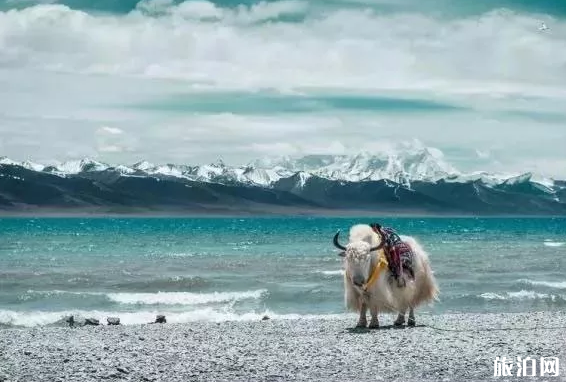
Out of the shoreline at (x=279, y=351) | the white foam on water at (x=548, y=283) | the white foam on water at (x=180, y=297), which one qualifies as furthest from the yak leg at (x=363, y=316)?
the white foam on water at (x=548, y=283)

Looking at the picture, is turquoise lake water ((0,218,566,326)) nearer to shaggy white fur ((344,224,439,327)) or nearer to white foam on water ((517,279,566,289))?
white foam on water ((517,279,566,289))

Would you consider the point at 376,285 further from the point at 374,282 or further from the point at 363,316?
the point at 363,316

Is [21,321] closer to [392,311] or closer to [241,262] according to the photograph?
[392,311]

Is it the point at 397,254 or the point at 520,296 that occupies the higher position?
the point at 397,254

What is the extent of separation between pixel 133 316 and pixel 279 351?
9238 mm

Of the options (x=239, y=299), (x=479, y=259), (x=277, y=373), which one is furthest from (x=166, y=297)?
(x=479, y=259)

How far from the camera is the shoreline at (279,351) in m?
10.1
